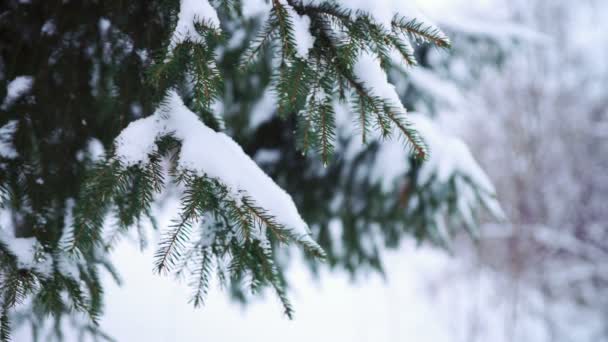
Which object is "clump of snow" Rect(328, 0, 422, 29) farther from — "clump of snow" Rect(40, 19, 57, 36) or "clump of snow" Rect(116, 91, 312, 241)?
"clump of snow" Rect(40, 19, 57, 36)

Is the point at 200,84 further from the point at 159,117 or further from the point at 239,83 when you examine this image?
the point at 239,83

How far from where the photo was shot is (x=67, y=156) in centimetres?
155

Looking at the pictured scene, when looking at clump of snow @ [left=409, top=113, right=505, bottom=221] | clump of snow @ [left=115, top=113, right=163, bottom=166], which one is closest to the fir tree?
clump of snow @ [left=115, top=113, right=163, bottom=166]

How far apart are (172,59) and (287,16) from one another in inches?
13.4

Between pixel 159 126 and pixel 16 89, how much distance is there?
607mm

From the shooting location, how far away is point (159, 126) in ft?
4.03

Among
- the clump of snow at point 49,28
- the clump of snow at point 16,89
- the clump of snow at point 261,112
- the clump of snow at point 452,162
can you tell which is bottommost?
the clump of snow at point 16,89

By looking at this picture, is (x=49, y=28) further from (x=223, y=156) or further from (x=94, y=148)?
(x=223, y=156)

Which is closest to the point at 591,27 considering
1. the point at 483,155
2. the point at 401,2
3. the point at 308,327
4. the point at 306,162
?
the point at 483,155

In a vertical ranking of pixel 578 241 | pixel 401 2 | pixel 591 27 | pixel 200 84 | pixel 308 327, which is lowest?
pixel 308 327

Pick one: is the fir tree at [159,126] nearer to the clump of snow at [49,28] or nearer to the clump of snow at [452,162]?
the clump of snow at [49,28]

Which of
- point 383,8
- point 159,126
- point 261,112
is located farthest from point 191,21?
point 261,112

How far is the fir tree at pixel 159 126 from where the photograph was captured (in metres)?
1.14

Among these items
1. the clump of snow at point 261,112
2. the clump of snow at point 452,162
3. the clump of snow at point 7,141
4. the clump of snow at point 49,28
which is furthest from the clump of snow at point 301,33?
the clump of snow at point 261,112
